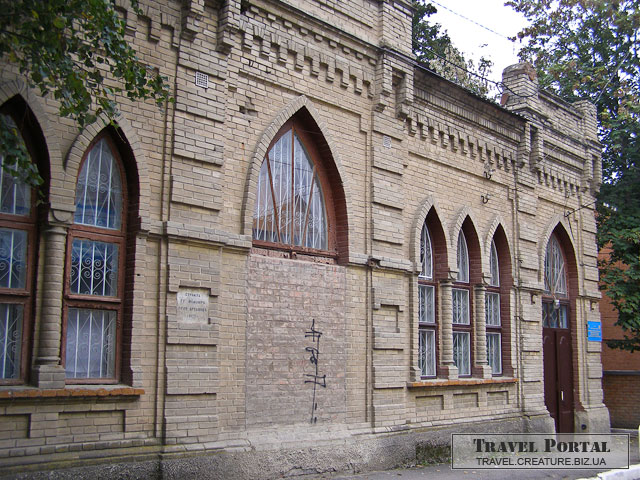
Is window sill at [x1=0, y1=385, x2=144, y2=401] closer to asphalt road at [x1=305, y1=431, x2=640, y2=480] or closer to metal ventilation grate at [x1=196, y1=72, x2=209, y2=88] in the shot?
asphalt road at [x1=305, y1=431, x2=640, y2=480]

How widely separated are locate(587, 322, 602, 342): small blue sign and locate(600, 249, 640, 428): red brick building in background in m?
1.73

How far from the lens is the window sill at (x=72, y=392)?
645 centimetres

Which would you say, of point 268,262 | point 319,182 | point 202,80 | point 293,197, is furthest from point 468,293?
point 202,80

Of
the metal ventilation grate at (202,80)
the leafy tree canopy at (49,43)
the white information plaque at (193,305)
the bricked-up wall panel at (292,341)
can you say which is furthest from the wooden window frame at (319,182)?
the leafy tree canopy at (49,43)

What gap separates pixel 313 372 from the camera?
367 inches

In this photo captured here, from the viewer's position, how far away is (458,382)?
11.8 m

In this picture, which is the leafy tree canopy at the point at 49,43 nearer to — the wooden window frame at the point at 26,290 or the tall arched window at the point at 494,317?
the wooden window frame at the point at 26,290

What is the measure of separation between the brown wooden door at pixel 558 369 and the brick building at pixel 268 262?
2.99 feet

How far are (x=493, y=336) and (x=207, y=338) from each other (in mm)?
7250

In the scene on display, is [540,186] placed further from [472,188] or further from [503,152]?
[472,188]

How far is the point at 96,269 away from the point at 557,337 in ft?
36.3

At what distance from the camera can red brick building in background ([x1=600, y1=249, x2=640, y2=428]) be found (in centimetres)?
1831

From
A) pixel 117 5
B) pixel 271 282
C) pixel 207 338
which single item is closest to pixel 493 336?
pixel 271 282

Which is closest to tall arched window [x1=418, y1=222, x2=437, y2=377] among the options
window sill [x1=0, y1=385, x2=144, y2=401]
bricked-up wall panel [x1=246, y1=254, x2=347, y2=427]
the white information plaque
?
bricked-up wall panel [x1=246, y1=254, x2=347, y2=427]
